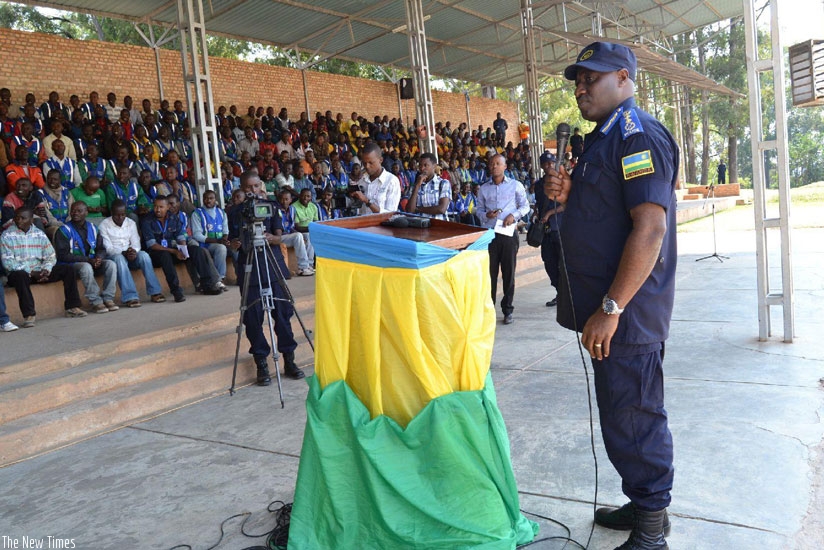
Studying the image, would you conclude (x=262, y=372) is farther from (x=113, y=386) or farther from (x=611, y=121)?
(x=611, y=121)

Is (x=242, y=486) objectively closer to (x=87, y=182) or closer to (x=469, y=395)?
(x=469, y=395)

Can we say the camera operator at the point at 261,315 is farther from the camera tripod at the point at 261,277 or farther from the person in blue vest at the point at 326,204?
the person in blue vest at the point at 326,204

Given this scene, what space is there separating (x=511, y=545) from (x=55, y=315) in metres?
6.20

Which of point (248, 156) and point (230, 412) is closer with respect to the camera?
point (230, 412)

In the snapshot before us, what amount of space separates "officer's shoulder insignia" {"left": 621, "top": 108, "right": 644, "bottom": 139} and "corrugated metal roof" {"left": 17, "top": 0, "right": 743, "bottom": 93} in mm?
11663

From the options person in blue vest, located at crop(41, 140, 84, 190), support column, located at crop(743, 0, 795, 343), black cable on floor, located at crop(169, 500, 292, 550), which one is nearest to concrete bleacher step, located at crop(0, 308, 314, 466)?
black cable on floor, located at crop(169, 500, 292, 550)

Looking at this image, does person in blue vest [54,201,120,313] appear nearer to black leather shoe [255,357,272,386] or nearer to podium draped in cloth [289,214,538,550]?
black leather shoe [255,357,272,386]

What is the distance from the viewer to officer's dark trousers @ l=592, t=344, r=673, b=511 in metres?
2.28

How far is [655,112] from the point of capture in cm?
2806

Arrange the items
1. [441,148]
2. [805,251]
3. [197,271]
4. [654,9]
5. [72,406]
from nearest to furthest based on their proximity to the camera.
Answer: [72,406] → [197,271] → [805,251] → [441,148] → [654,9]

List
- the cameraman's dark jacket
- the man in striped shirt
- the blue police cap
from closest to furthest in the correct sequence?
the blue police cap < the cameraman's dark jacket < the man in striped shirt

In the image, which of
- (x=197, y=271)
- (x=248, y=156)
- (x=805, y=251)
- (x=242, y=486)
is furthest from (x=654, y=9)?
(x=242, y=486)

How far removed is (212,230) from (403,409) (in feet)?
22.1

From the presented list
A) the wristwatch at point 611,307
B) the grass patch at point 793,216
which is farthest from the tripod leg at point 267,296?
the grass patch at point 793,216
